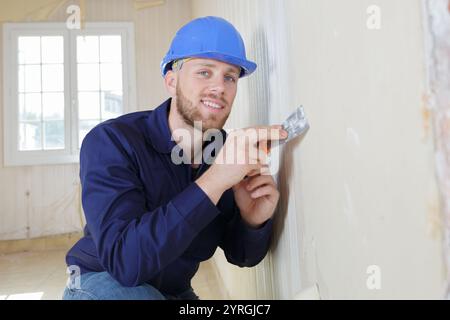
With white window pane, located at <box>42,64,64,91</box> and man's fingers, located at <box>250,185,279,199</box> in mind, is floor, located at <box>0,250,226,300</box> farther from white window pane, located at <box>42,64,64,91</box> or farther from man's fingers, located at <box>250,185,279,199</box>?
white window pane, located at <box>42,64,64,91</box>

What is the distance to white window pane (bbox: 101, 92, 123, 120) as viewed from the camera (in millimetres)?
4035

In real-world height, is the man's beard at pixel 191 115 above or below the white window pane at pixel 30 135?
below

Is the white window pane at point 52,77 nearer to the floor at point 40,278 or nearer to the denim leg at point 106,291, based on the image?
the floor at point 40,278

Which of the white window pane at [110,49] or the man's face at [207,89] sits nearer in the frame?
the man's face at [207,89]

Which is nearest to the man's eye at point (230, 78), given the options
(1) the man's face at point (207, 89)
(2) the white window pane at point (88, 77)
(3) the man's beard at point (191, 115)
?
(1) the man's face at point (207, 89)

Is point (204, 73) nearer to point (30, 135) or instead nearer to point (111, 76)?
point (111, 76)

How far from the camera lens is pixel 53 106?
3.98 m

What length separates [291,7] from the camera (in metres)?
0.85

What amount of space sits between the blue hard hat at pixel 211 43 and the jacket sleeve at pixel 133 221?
383 millimetres

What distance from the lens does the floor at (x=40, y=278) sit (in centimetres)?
249

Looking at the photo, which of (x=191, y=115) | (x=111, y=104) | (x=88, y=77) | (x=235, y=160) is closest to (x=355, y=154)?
(x=235, y=160)

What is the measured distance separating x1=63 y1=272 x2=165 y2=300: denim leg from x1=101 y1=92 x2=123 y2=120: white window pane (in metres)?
3.23

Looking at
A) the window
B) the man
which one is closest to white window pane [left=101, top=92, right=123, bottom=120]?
the window

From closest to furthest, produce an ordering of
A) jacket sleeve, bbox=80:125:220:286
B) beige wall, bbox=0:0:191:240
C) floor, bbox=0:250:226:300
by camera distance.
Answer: jacket sleeve, bbox=80:125:220:286
floor, bbox=0:250:226:300
beige wall, bbox=0:0:191:240
